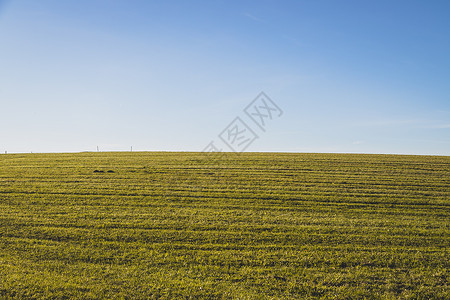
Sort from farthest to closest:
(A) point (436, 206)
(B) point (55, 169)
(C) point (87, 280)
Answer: (B) point (55, 169)
(A) point (436, 206)
(C) point (87, 280)

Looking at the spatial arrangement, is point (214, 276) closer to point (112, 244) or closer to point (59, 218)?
point (112, 244)

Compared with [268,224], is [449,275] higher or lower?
lower

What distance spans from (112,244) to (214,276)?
494 cm

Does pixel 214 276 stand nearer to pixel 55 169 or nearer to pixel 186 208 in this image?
pixel 186 208

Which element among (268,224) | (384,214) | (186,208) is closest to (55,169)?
(186,208)

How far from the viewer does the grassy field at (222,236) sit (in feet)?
30.1

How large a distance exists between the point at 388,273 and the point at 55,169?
89.2 ft

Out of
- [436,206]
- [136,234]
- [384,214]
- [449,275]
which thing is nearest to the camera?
[449,275]

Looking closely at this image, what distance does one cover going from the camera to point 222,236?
42.2ft

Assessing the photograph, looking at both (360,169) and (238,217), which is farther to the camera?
(360,169)

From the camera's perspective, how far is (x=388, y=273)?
1016 cm

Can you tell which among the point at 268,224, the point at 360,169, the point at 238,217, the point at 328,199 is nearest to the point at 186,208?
the point at 238,217

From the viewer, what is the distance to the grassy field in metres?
9.17

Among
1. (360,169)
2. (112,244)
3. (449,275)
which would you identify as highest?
(360,169)
